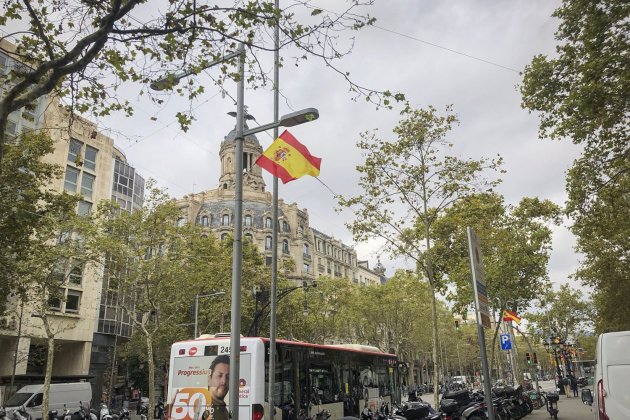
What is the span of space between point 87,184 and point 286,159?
33.5 m

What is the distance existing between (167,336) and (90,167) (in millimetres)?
15053

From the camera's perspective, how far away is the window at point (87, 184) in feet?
126

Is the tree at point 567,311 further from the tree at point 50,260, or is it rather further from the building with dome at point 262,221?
the tree at point 50,260

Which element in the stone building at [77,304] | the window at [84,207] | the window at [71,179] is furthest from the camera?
the window at [84,207]

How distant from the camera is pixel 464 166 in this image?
60.8ft

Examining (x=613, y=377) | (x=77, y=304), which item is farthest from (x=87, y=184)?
(x=613, y=377)

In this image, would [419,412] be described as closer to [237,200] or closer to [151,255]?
[237,200]

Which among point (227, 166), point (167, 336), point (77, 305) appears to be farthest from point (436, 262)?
point (227, 166)

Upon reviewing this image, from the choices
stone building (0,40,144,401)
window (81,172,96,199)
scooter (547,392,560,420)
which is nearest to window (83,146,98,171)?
stone building (0,40,144,401)

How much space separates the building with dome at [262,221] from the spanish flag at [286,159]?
175ft

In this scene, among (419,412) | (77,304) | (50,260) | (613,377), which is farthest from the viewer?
(77,304)

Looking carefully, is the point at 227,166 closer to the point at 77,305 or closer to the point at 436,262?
the point at 77,305

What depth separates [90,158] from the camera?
39.3m

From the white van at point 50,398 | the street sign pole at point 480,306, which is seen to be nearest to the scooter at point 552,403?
the street sign pole at point 480,306
